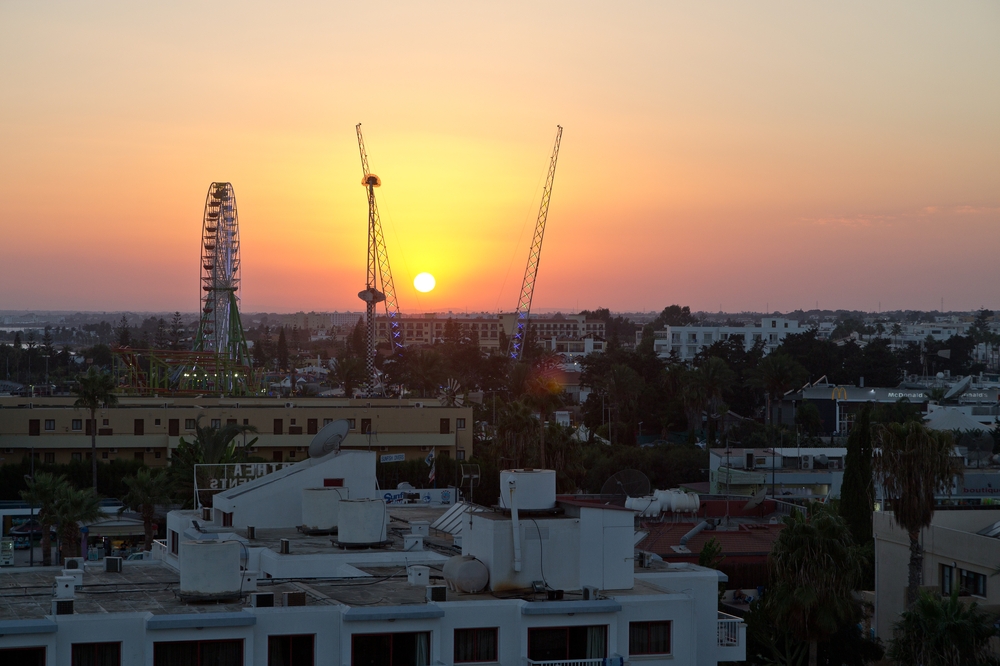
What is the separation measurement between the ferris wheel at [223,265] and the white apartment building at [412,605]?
94125 millimetres

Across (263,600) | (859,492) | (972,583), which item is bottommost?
(972,583)

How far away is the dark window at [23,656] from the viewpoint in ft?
58.7

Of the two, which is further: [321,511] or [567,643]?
[321,511]

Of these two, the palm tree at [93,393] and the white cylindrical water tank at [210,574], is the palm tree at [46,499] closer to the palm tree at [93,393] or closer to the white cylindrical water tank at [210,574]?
the palm tree at [93,393]

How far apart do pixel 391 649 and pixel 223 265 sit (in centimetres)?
10335

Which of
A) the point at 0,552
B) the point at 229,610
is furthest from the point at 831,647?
the point at 0,552

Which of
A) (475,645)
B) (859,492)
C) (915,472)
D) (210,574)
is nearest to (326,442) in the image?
(210,574)

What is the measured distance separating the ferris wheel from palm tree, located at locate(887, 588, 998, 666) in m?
94.8

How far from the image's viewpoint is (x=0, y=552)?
136 feet

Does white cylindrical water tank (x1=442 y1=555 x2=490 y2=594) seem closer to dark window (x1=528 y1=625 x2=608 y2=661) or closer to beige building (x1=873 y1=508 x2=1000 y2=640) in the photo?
dark window (x1=528 y1=625 x2=608 y2=661)

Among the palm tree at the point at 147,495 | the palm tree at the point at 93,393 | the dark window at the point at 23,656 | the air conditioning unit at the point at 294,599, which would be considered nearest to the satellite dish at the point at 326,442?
the air conditioning unit at the point at 294,599

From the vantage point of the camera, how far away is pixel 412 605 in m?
19.7

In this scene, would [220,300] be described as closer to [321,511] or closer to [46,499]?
[46,499]

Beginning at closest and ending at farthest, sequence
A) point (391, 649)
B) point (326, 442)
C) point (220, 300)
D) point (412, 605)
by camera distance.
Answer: point (391, 649) < point (412, 605) < point (326, 442) < point (220, 300)
